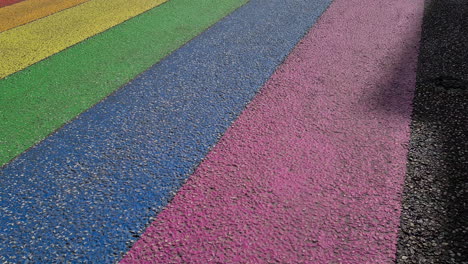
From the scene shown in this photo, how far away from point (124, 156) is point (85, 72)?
167 cm

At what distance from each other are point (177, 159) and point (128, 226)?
0.61 m

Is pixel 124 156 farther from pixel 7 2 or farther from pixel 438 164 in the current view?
pixel 7 2

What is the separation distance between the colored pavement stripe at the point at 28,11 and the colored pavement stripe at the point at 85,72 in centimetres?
151

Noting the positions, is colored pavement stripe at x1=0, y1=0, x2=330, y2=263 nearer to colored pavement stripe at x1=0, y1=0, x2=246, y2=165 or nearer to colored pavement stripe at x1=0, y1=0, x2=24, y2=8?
colored pavement stripe at x1=0, y1=0, x2=246, y2=165

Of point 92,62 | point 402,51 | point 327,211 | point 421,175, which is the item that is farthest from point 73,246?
point 402,51

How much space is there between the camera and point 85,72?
3.94 metres

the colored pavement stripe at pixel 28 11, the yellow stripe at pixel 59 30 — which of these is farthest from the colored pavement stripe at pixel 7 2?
the yellow stripe at pixel 59 30

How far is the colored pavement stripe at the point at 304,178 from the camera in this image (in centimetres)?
190

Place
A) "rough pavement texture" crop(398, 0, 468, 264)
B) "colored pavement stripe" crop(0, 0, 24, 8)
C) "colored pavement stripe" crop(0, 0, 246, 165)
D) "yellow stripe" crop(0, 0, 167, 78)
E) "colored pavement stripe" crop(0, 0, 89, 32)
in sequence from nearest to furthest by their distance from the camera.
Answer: "rough pavement texture" crop(398, 0, 468, 264)
"colored pavement stripe" crop(0, 0, 246, 165)
"yellow stripe" crop(0, 0, 167, 78)
"colored pavement stripe" crop(0, 0, 89, 32)
"colored pavement stripe" crop(0, 0, 24, 8)

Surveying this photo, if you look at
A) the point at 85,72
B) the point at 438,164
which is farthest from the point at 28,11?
the point at 438,164

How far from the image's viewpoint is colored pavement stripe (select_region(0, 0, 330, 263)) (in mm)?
2043

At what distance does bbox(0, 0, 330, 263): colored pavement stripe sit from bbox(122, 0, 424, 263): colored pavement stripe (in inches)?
5.7

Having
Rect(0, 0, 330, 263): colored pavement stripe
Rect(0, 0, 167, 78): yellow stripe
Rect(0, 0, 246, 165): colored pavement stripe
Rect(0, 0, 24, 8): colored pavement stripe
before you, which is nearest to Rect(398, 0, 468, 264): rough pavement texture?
Rect(0, 0, 330, 263): colored pavement stripe

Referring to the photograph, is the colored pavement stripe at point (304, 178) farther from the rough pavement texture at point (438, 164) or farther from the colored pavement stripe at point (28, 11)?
the colored pavement stripe at point (28, 11)
